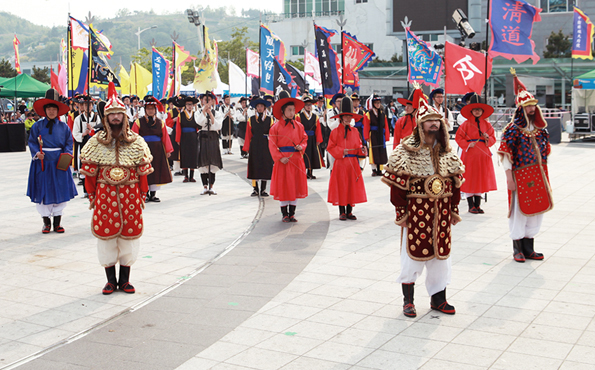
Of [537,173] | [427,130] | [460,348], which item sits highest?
[427,130]

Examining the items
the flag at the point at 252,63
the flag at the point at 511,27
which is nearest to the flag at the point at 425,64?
the flag at the point at 511,27

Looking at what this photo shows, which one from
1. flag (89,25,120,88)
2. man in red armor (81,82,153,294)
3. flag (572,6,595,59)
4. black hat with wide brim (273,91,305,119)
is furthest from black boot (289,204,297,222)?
flag (572,6,595,59)

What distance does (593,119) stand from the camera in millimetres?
23141

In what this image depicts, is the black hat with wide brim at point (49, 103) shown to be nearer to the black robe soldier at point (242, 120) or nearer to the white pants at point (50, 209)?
the white pants at point (50, 209)

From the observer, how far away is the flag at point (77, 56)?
521 inches

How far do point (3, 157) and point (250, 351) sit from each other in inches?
724

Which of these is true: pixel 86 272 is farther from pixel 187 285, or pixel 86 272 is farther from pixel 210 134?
pixel 210 134

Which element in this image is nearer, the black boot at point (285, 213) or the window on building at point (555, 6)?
the black boot at point (285, 213)

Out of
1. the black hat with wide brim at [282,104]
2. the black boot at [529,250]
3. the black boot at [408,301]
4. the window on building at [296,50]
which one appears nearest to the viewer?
the black boot at [408,301]

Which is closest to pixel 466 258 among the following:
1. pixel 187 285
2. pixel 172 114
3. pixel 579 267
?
pixel 579 267

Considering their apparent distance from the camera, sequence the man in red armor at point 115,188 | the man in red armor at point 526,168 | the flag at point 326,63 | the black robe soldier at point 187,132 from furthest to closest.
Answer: the black robe soldier at point 187,132
the flag at point 326,63
the man in red armor at point 526,168
the man in red armor at point 115,188

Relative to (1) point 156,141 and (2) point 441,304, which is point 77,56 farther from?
(2) point 441,304

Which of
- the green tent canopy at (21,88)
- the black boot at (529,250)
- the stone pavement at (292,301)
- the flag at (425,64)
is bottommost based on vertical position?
the stone pavement at (292,301)

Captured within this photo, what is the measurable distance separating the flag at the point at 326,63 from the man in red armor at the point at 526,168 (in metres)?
6.46
